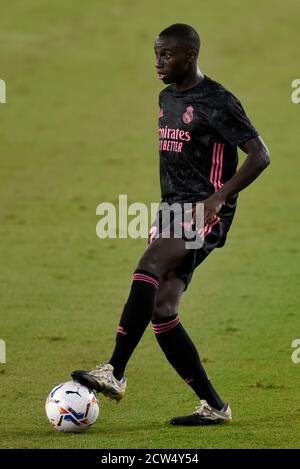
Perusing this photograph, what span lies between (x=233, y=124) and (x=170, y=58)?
677mm

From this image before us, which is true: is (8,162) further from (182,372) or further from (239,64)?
(182,372)

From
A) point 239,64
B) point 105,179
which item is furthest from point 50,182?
point 239,64

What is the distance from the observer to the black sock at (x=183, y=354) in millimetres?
8531

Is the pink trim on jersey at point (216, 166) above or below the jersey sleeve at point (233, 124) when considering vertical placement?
below

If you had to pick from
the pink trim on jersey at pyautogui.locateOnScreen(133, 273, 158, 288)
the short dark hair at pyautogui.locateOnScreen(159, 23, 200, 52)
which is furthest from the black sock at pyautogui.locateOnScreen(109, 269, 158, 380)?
the short dark hair at pyautogui.locateOnScreen(159, 23, 200, 52)

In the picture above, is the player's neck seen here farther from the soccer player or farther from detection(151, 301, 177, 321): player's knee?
detection(151, 301, 177, 321): player's knee

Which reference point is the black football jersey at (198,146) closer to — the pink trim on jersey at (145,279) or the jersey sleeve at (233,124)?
the jersey sleeve at (233,124)

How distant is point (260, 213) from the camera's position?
66.7 ft

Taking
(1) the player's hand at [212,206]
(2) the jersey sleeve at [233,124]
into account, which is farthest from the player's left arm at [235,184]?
(2) the jersey sleeve at [233,124]

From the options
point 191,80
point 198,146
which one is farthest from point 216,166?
point 191,80

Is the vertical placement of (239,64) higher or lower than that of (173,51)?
higher

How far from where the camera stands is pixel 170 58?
8617 millimetres

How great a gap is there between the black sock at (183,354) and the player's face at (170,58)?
177cm

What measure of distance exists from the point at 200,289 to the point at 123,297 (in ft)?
3.90
